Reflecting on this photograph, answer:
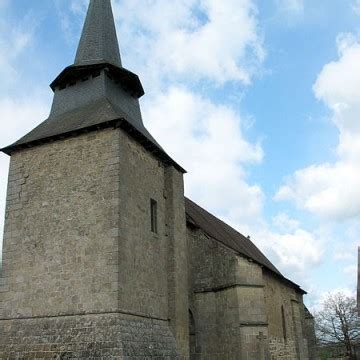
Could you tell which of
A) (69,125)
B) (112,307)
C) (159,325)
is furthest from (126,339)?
(69,125)

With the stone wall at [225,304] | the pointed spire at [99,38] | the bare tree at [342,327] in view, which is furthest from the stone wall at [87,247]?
the bare tree at [342,327]

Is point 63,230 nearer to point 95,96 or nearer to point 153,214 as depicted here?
point 153,214

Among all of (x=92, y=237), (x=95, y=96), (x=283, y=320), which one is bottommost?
(x=283, y=320)

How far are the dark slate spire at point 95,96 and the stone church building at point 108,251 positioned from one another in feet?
0.15

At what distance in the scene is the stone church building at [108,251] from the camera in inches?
459

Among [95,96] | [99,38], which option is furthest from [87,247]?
[99,38]

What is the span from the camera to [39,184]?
13.7 meters

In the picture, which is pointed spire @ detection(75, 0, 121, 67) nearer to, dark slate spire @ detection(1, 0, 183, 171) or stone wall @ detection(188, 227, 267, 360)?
dark slate spire @ detection(1, 0, 183, 171)

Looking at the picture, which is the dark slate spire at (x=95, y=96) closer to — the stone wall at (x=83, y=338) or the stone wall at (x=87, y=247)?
the stone wall at (x=87, y=247)

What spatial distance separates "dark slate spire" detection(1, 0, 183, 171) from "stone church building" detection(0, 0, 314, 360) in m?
0.05

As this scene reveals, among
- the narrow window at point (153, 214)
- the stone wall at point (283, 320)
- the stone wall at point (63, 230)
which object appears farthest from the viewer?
the stone wall at point (283, 320)

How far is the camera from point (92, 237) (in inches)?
482

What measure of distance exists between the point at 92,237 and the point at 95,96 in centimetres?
521

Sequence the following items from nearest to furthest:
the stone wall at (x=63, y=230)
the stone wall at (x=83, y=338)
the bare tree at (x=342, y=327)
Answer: the stone wall at (x=83, y=338) < the stone wall at (x=63, y=230) < the bare tree at (x=342, y=327)
